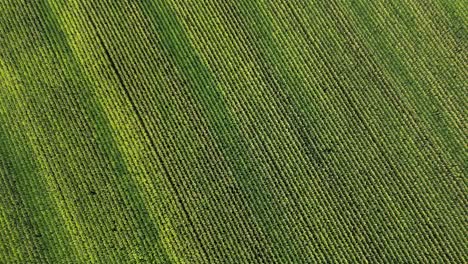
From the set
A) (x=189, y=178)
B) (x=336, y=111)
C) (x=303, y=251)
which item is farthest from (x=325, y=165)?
(x=189, y=178)

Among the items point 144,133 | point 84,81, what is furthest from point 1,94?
point 144,133

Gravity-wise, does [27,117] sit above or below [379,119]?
above

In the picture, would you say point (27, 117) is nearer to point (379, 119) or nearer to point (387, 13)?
point (379, 119)

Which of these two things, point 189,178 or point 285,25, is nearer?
point 189,178

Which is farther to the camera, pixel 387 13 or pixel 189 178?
pixel 387 13

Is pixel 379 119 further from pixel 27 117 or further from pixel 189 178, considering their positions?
pixel 27 117

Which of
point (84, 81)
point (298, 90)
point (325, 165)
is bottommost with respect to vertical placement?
point (325, 165)
